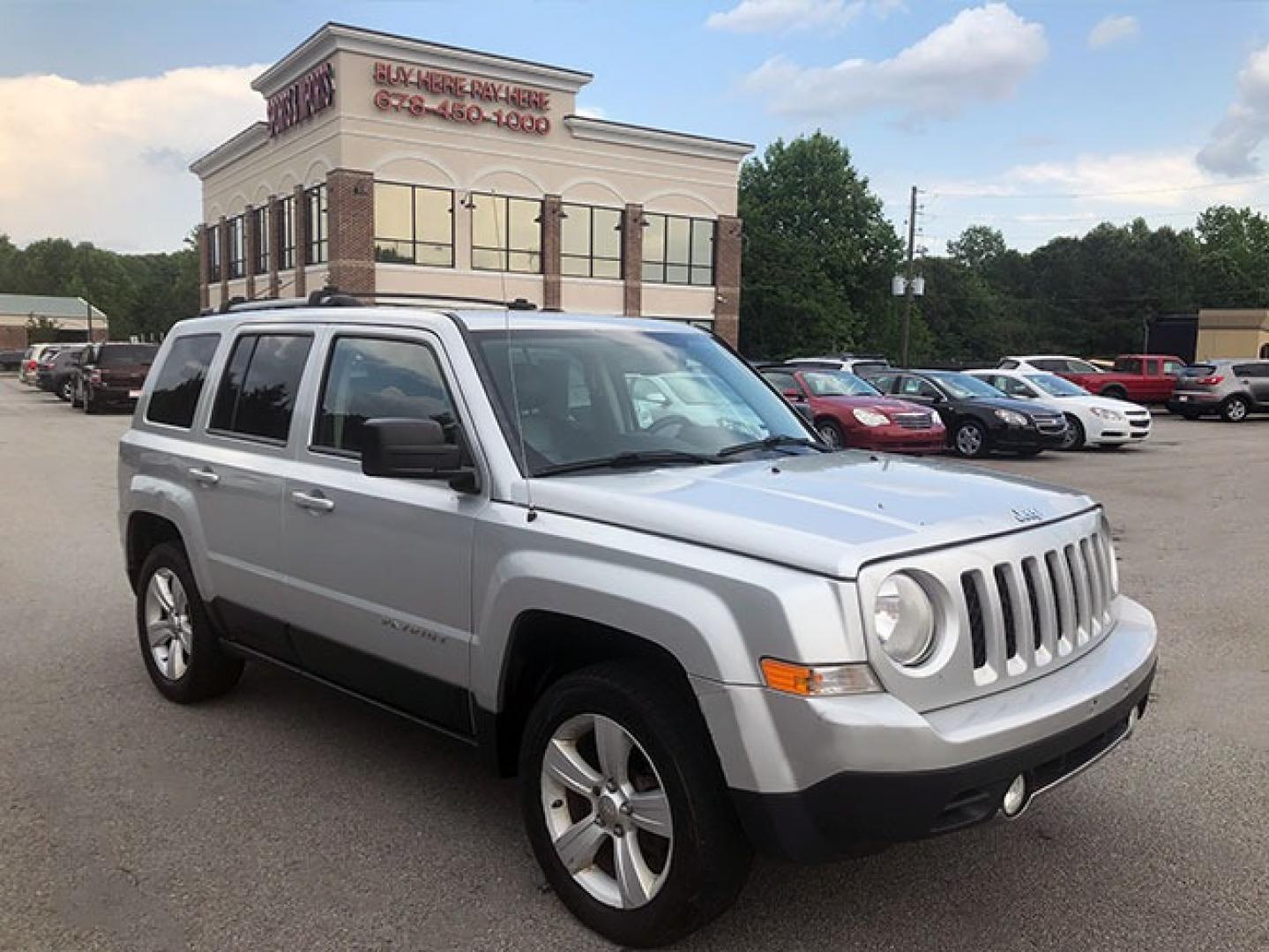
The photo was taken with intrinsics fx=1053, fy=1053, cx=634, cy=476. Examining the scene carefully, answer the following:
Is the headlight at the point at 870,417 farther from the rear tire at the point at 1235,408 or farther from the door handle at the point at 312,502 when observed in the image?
the rear tire at the point at 1235,408

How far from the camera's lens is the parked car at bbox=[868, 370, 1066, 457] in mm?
17516

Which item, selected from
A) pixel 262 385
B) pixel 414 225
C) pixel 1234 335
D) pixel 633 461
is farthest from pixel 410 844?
pixel 1234 335

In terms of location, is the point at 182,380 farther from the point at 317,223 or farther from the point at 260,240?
the point at 260,240

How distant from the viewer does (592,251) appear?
1508 inches

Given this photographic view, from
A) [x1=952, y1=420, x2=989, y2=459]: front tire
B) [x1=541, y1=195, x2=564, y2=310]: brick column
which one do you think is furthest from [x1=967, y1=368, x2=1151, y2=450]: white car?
[x1=541, y1=195, x2=564, y2=310]: brick column

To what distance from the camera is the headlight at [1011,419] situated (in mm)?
17484

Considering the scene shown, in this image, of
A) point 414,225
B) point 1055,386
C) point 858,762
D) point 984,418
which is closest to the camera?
point 858,762

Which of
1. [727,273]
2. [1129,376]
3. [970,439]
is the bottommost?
[970,439]

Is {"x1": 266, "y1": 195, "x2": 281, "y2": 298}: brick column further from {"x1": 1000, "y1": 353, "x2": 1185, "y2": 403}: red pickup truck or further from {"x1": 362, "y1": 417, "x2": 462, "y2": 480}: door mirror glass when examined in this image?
{"x1": 362, "y1": 417, "x2": 462, "y2": 480}: door mirror glass

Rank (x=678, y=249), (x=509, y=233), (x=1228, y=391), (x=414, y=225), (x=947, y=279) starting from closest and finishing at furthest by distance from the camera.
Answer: (x=1228, y=391)
(x=414, y=225)
(x=509, y=233)
(x=678, y=249)
(x=947, y=279)

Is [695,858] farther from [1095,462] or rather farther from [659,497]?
[1095,462]

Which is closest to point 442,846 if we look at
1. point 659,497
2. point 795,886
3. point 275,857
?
point 275,857

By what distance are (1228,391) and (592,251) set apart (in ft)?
69.1

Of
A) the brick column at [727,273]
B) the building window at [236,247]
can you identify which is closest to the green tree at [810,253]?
the brick column at [727,273]
